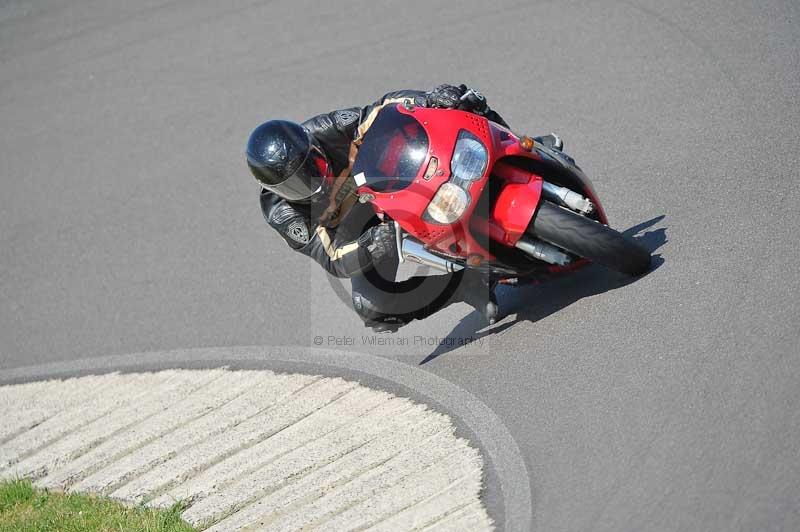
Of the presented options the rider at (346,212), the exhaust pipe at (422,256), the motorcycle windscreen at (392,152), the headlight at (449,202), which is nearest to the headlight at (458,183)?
the headlight at (449,202)

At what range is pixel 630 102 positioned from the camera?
7.93m

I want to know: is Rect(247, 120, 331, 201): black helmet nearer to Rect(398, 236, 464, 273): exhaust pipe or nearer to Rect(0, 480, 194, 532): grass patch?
Rect(398, 236, 464, 273): exhaust pipe

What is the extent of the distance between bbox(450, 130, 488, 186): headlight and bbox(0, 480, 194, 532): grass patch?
97.9 inches

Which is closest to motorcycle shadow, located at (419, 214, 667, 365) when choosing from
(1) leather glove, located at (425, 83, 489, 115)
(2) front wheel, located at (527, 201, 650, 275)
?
(2) front wheel, located at (527, 201, 650, 275)

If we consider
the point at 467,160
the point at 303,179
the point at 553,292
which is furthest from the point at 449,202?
the point at 553,292

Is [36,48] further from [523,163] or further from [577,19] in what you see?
[523,163]

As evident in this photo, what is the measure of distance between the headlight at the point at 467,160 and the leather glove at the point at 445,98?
35 cm

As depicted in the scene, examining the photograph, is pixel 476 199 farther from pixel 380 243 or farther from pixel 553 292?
pixel 553 292

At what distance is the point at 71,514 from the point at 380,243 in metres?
2.49

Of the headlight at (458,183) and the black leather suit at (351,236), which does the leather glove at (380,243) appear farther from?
the headlight at (458,183)

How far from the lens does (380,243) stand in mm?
5855

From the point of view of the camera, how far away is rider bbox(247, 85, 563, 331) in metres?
5.94

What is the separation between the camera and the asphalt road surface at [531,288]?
15.0ft

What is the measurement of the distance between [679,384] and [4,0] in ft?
40.4
